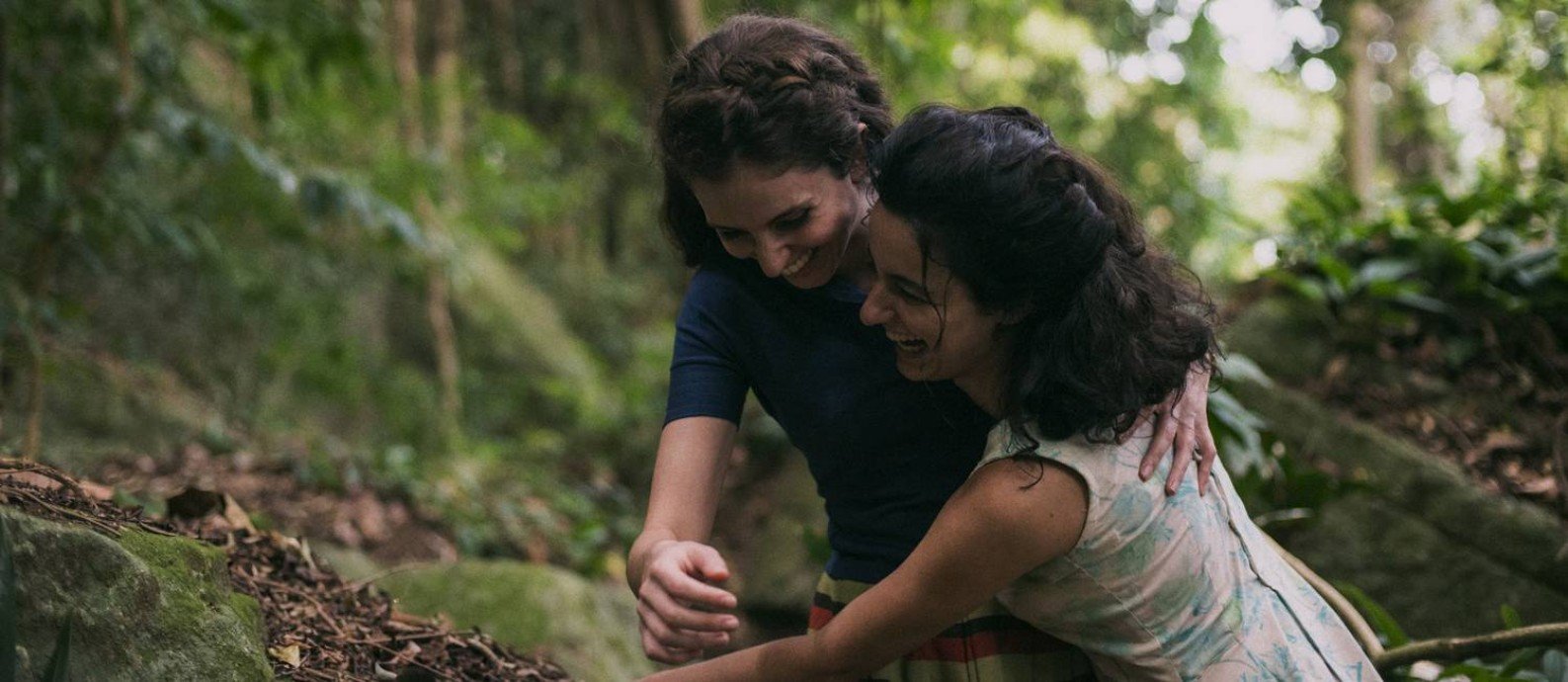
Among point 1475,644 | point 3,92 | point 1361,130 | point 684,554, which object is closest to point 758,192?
point 684,554

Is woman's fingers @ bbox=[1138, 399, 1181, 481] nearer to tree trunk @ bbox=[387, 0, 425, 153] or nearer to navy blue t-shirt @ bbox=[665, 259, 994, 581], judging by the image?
navy blue t-shirt @ bbox=[665, 259, 994, 581]

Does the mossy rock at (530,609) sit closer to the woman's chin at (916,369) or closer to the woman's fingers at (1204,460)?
the woman's chin at (916,369)

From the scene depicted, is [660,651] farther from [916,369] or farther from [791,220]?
[791,220]

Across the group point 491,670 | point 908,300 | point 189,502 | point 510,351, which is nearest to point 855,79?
point 908,300

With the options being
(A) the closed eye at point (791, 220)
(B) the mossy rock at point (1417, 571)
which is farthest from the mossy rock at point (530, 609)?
(B) the mossy rock at point (1417, 571)

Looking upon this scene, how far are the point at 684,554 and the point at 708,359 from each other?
507 millimetres

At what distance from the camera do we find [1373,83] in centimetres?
1016

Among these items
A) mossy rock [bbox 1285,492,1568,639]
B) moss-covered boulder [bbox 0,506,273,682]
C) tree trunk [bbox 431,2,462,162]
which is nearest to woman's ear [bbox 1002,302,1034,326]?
moss-covered boulder [bbox 0,506,273,682]

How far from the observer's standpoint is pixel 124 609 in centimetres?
182

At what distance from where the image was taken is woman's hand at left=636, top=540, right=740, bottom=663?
6.06 feet

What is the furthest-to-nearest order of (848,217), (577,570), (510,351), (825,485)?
(510,351), (577,570), (825,485), (848,217)

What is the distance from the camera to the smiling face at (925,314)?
189cm

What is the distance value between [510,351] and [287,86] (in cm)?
482

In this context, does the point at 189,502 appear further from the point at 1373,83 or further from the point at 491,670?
the point at 1373,83
